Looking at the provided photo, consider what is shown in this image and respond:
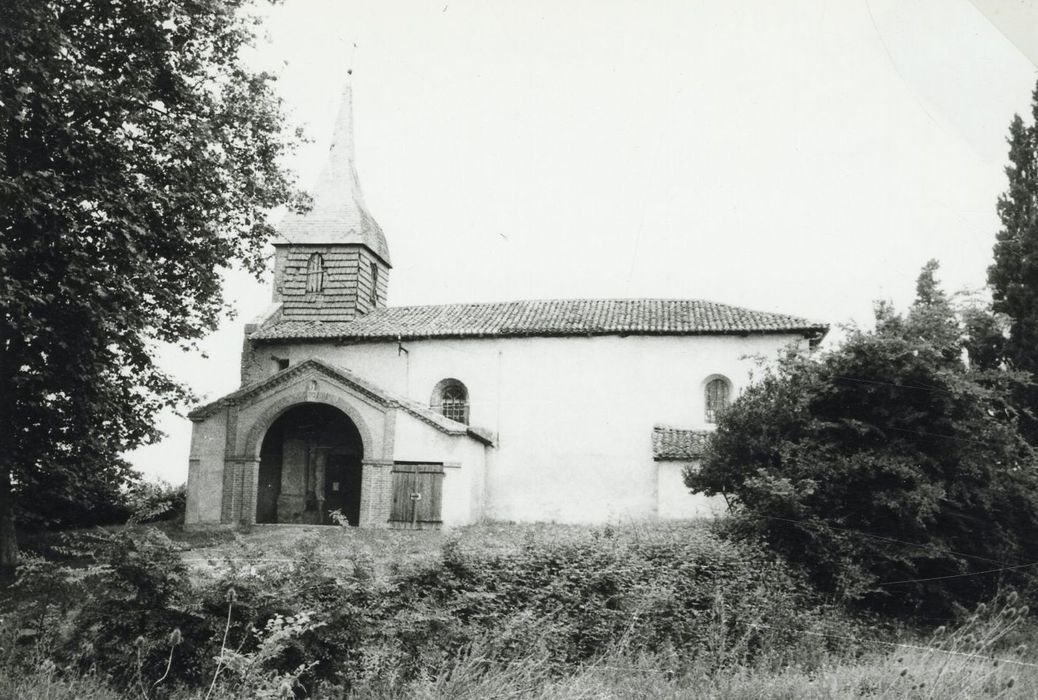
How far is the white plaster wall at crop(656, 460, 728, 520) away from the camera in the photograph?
24.0 meters

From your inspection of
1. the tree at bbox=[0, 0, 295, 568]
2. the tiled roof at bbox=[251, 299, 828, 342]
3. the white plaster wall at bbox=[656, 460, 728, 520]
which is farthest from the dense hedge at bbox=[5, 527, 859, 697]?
the tiled roof at bbox=[251, 299, 828, 342]

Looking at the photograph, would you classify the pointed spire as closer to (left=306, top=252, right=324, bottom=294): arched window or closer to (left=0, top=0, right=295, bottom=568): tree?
(left=306, top=252, right=324, bottom=294): arched window

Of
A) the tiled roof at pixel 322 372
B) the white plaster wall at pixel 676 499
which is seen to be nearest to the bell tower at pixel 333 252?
the tiled roof at pixel 322 372

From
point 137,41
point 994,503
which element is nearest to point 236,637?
point 137,41

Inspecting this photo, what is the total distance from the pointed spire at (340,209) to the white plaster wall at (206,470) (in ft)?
29.5

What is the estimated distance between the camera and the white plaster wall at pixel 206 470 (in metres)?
24.1

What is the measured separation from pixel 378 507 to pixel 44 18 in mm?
15929

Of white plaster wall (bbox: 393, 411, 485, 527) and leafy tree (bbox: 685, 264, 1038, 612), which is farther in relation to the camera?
white plaster wall (bbox: 393, 411, 485, 527)

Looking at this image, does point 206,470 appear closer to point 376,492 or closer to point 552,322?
point 376,492

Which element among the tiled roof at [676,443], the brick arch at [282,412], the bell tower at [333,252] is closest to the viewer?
the tiled roof at [676,443]

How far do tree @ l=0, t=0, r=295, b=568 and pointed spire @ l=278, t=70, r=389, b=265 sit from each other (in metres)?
14.9

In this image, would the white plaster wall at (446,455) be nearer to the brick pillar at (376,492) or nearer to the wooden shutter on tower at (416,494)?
the wooden shutter on tower at (416,494)

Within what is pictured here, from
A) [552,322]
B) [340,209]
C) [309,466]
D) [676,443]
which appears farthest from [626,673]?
[340,209]

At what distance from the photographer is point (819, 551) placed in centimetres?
1240
